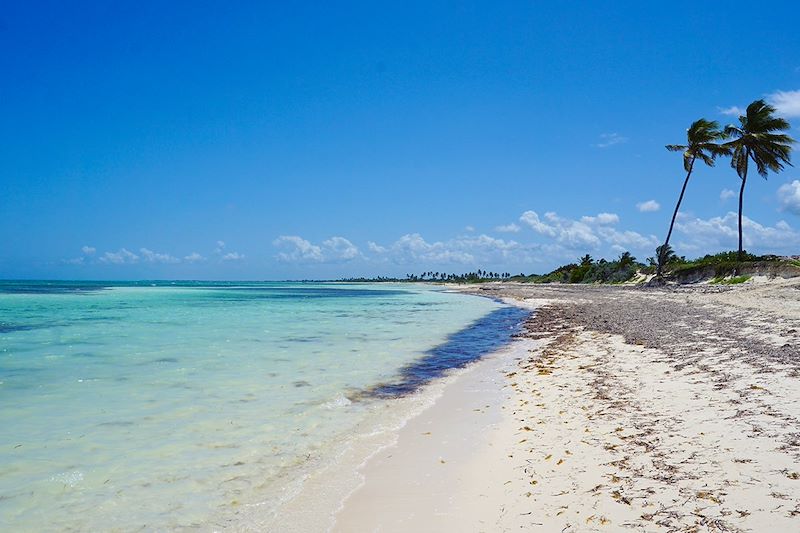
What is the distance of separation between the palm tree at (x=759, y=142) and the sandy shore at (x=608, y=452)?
128ft

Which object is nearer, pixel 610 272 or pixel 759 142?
pixel 759 142

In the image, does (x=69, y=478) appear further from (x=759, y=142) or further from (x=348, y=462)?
(x=759, y=142)

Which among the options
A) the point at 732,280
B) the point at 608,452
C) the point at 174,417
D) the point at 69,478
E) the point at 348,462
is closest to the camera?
the point at 608,452

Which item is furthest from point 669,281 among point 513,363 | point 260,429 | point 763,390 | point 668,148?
point 260,429

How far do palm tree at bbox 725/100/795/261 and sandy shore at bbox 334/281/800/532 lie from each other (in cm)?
3907

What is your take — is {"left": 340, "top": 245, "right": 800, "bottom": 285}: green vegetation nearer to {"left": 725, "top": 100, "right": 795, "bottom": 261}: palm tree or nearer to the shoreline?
{"left": 725, "top": 100, "right": 795, "bottom": 261}: palm tree

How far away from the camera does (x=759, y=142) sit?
40.7 m

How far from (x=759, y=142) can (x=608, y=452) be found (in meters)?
46.8

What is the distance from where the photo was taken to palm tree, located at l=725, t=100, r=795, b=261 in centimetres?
4028

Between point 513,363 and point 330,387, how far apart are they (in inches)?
197

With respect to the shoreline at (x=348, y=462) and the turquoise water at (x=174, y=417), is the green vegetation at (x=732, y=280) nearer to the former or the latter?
the turquoise water at (x=174, y=417)

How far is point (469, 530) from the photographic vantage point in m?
3.82

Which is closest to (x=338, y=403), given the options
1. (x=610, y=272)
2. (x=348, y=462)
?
(x=348, y=462)

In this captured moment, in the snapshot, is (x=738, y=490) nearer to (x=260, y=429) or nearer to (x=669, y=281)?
(x=260, y=429)
